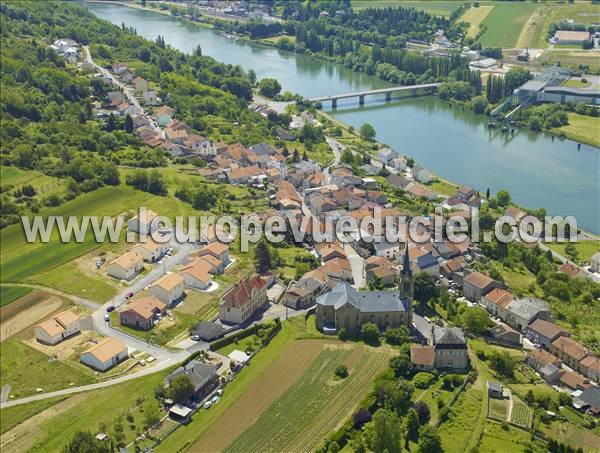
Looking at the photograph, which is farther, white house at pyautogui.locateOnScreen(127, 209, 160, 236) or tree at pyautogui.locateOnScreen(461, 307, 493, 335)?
white house at pyautogui.locateOnScreen(127, 209, 160, 236)

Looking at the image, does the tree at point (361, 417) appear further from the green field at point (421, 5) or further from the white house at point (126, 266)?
the green field at point (421, 5)

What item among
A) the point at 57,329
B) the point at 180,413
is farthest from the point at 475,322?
the point at 57,329

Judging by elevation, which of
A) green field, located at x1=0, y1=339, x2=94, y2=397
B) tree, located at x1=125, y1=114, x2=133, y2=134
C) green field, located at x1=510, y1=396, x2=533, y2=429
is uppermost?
tree, located at x1=125, y1=114, x2=133, y2=134

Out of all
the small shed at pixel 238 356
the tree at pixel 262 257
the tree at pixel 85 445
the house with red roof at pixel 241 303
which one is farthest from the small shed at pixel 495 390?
the tree at pixel 85 445

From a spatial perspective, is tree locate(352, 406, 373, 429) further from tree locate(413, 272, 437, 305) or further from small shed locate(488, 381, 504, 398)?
tree locate(413, 272, 437, 305)

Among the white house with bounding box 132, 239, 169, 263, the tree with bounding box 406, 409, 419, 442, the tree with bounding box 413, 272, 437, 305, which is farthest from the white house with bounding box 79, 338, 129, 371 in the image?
the tree with bounding box 413, 272, 437, 305

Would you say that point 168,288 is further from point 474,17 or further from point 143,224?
point 474,17
